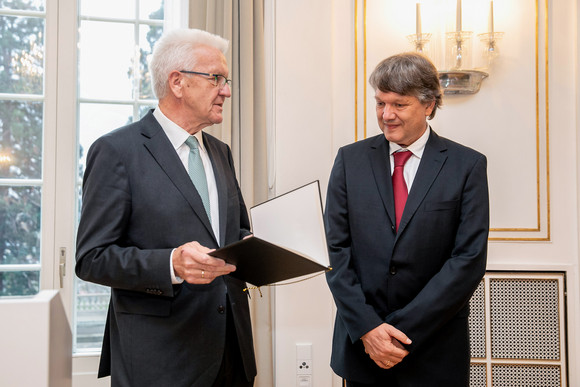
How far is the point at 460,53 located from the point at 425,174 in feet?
4.62

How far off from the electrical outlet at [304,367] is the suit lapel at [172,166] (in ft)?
5.55

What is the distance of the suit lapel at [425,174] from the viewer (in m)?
1.99

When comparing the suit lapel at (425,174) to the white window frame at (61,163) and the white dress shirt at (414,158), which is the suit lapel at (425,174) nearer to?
the white dress shirt at (414,158)

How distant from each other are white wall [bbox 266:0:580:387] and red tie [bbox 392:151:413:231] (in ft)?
3.64

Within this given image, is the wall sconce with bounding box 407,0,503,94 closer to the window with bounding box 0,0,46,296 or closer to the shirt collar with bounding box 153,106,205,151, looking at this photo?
the shirt collar with bounding box 153,106,205,151

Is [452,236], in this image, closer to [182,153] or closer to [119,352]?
[182,153]

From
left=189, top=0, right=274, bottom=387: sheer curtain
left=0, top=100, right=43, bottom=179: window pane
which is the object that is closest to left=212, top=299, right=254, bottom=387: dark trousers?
left=189, top=0, right=274, bottom=387: sheer curtain

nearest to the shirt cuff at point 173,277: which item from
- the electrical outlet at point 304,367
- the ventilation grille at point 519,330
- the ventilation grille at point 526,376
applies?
the electrical outlet at point 304,367

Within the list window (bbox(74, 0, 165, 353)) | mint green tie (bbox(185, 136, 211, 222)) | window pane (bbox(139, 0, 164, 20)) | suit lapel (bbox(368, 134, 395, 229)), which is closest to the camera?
mint green tie (bbox(185, 136, 211, 222))

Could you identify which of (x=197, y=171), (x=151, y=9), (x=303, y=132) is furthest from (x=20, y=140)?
(x=197, y=171)

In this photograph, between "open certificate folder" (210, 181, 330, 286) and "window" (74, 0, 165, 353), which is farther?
"window" (74, 0, 165, 353)

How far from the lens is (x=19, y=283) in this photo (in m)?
3.20

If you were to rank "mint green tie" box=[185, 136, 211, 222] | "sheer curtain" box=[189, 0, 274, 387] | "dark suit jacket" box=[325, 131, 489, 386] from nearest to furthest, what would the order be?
"mint green tie" box=[185, 136, 211, 222]
"dark suit jacket" box=[325, 131, 489, 386]
"sheer curtain" box=[189, 0, 274, 387]

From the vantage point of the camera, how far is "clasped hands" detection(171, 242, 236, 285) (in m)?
1.50
